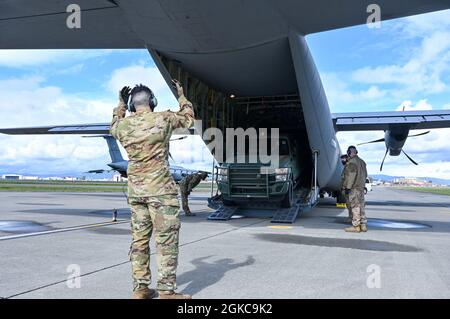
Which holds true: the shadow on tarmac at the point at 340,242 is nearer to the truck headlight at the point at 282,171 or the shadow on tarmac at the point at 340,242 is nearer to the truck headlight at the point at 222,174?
the truck headlight at the point at 282,171

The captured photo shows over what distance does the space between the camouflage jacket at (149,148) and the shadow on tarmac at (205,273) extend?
1.16m

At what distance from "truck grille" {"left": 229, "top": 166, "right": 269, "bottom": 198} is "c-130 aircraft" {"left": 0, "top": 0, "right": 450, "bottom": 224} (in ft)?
0.09

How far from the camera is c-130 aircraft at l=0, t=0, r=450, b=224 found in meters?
6.84

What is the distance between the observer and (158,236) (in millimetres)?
3574

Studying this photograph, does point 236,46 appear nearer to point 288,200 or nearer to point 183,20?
point 183,20

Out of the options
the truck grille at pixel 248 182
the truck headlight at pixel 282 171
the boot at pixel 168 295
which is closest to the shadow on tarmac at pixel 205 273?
the boot at pixel 168 295

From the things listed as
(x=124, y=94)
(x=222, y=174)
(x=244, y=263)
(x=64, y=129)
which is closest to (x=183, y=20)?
(x=124, y=94)

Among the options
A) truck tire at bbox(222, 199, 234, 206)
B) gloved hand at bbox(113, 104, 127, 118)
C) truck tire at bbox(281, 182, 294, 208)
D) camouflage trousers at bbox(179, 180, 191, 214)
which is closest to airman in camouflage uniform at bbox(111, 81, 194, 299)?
gloved hand at bbox(113, 104, 127, 118)

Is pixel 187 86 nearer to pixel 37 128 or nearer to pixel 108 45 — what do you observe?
pixel 108 45

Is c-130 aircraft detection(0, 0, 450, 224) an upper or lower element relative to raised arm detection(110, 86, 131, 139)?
upper

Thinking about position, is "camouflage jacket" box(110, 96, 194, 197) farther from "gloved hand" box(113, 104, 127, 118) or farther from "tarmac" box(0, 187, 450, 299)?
"tarmac" box(0, 187, 450, 299)

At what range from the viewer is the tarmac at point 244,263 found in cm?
409
